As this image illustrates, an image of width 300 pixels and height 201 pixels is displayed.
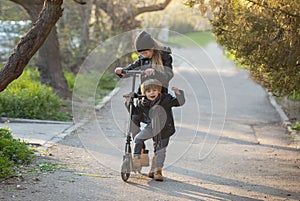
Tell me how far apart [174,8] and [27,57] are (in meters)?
19.7

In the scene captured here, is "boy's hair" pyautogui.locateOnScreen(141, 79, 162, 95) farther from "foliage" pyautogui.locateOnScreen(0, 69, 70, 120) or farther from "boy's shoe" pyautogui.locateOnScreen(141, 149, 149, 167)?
"foliage" pyautogui.locateOnScreen(0, 69, 70, 120)

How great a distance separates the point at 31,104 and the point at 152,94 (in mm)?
5655

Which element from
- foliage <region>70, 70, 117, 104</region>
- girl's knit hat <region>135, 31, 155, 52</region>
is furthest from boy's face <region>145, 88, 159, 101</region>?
foliage <region>70, 70, 117, 104</region>

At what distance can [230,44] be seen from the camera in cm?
959

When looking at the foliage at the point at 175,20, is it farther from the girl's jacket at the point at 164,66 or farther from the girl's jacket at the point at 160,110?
the girl's jacket at the point at 160,110

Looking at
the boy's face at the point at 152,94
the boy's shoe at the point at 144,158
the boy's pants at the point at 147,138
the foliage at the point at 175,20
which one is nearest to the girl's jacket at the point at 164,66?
the boy's face at the point at 152,94

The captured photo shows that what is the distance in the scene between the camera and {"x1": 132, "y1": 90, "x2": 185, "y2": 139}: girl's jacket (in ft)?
26.8

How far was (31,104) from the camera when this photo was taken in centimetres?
1323

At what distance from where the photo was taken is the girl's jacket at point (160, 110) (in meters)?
8.16

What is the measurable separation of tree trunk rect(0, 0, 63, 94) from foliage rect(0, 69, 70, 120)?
5.54 meters

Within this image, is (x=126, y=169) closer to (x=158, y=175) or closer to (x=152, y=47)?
(x=158, y=175)

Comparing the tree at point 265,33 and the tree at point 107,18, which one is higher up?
the tree at point 107,18

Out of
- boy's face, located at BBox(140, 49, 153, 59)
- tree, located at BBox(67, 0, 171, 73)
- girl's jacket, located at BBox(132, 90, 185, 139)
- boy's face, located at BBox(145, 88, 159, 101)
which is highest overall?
tree, located at BBox(67, 0, 171, 73)

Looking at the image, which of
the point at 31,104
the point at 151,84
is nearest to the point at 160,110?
the point at 151,84
